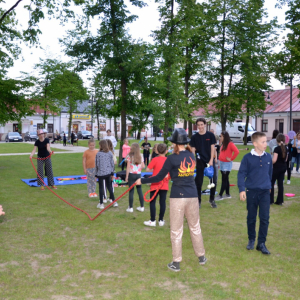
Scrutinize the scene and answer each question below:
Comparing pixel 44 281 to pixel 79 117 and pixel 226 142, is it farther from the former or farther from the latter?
pixel 79 117

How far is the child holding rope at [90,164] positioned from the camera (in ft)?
31.0

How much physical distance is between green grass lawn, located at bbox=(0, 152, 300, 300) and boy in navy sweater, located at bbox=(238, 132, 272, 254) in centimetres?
42

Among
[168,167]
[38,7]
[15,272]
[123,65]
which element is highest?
[38,7]

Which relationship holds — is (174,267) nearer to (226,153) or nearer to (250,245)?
(250,245)

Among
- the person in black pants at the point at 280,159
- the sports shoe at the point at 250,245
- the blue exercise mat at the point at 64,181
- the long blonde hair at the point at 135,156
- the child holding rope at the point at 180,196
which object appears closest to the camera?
the child holding rope at the point at 180,196

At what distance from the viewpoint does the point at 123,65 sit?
47.6 ft

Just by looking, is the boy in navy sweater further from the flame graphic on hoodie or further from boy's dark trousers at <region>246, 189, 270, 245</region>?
the flame graphic on hoodie

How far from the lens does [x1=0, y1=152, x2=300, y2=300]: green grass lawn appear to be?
4.05 meters

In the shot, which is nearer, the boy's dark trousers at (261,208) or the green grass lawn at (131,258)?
the green grass lawn at (131,258)

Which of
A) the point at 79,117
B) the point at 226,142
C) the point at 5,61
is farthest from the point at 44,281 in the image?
the point at 79,117

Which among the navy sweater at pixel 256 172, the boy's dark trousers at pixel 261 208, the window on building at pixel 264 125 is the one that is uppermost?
the window on building at pixel 264 125

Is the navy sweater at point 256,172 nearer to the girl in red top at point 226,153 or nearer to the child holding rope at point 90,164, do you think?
the girl in red top at point 226,153

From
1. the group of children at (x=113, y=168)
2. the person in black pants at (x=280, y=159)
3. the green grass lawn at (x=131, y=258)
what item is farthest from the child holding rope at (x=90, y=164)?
the person in black pants at (x=280, y=159)

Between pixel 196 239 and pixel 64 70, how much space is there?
30.8 m
